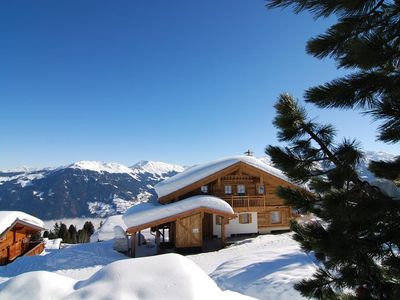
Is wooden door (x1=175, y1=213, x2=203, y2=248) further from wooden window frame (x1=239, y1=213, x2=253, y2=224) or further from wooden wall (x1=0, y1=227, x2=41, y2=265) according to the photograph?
wooden wall (x1=0, y1=227, x2=41, y2=265)

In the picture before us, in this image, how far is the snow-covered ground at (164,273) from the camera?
4918mm

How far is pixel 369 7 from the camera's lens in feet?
9.55

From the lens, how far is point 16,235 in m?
28.1

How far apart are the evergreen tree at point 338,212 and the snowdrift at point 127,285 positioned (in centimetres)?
179

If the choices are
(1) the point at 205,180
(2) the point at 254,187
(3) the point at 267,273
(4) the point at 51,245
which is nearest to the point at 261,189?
(2) the point at 254,187

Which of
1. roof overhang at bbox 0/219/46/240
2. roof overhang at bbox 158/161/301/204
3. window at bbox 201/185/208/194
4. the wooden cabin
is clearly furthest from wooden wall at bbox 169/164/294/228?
the wooden cabin

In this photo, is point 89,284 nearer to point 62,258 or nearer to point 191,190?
point 62,258

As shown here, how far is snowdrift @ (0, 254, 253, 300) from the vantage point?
4754 millimetres

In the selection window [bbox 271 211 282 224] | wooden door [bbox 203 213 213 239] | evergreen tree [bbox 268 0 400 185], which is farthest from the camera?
window [bbox 271 211 282 224]

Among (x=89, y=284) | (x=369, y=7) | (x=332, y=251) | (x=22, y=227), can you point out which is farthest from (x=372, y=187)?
(x=22, y=227)

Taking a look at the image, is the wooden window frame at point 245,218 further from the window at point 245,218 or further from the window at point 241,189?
the window at point 241,189

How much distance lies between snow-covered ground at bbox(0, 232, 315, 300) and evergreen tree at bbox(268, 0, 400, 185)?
11.0 feet

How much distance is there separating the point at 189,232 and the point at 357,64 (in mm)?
21591

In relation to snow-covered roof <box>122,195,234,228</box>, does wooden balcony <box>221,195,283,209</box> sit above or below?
above
